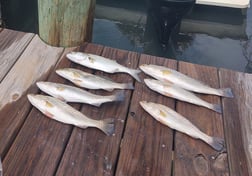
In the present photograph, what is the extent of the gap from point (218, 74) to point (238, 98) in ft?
1.06

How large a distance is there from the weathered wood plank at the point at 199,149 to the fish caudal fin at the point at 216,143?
0.08ft

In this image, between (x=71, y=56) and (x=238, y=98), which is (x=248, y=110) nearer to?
(x=238, y=98)

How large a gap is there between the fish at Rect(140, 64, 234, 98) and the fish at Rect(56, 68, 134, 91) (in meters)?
0.23

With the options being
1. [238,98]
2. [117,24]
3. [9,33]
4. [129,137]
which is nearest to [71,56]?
[9,33]

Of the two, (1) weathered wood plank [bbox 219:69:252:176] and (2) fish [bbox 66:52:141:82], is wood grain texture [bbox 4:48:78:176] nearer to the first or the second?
(2) fish [bbox 66:52:141:82]

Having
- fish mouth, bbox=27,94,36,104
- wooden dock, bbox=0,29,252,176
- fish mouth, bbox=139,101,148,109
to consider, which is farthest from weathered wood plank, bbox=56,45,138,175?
fish mouth, bbox=27,94,36,104

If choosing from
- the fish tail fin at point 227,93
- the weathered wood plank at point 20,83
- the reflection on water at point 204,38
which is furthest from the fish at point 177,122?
the reflection on water at point 204,38

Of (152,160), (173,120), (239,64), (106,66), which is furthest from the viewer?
(239,64)

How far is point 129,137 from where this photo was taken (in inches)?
84.9

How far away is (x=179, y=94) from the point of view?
2.47 meters

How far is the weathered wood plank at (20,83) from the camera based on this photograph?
213cm

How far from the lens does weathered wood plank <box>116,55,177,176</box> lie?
6.50 ft

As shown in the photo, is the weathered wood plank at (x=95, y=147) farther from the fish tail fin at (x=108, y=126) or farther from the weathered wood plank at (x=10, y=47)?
the weathered wood plank at (x=10, y=47)

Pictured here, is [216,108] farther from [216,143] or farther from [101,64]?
[101,64]
